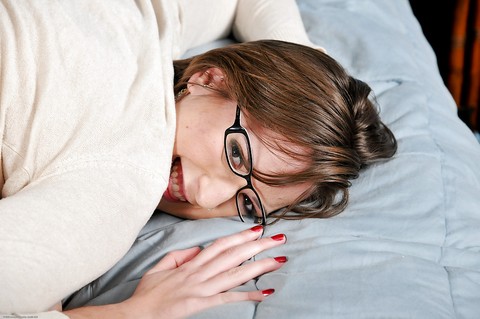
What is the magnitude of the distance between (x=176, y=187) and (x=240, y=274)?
0.24 meters

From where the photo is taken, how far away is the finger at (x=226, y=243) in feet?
3.56

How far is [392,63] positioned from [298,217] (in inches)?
23.1

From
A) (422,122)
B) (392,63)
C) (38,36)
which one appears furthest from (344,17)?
(38,36)

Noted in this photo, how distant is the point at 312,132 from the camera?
1.15 metres

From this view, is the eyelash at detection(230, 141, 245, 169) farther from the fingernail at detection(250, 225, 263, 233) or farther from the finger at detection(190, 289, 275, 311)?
the finger at detection(190, 289, 275, 311)

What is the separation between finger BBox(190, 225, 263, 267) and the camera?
42.7 inches

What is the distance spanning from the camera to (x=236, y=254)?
1.09 m

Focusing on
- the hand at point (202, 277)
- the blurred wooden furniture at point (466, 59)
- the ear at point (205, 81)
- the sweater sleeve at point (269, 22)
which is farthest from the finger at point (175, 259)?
the blurred wooden furniture at point (466, 59)

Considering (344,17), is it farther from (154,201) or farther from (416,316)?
(416,316)

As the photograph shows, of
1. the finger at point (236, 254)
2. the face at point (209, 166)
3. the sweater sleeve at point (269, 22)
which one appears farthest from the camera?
the sweater sleeve at point (269, 22)

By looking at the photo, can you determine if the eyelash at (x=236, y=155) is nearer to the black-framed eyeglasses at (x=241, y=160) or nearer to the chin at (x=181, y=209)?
the black-framed eyeglasses at (x=241, y=160)

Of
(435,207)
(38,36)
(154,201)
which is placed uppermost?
(38,36)

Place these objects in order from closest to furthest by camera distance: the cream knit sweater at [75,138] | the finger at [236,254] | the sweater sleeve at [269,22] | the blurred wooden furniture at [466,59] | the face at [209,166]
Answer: the cream knit sweater at [75,138]
the finger at [236,254]
the face at [209,166]
the sweater sleeve at [269,22]
the blurred wooden furniture at [466,59]

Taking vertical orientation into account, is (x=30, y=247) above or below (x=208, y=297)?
above
